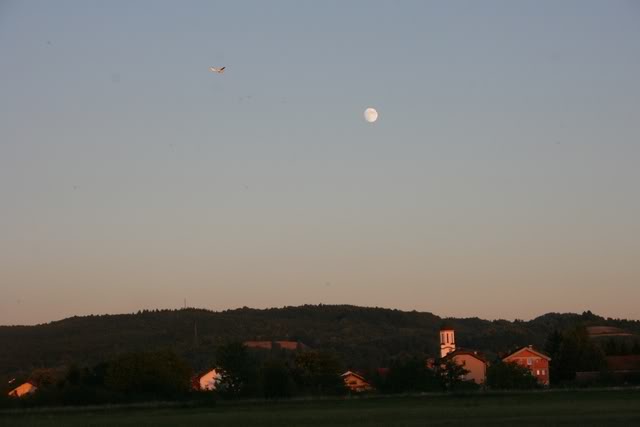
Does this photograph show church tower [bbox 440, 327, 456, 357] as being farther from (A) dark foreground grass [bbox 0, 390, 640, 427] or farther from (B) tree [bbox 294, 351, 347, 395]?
(A) dark foreground grass [bbox 0, 390, 640, 427]

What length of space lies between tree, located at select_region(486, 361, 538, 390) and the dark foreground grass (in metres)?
12.1

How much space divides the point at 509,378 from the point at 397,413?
37070 millimetres

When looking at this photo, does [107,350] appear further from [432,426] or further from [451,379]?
[432,426]

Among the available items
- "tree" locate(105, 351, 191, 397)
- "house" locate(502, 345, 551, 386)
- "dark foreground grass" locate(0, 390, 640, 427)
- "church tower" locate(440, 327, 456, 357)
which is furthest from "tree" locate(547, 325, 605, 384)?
"tree" locate(105, 351, 191, 397)

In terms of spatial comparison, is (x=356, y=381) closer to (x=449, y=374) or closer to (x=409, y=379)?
(x=449, y=374)

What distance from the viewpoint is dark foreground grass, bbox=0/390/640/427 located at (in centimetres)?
4734

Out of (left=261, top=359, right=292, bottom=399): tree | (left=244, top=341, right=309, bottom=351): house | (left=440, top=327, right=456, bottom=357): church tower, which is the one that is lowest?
(left=261, top=359, right=292, bottom=399): tree

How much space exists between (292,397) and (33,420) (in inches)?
1003

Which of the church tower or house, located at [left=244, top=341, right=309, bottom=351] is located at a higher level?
house, located at [left=244, top=341, right=309, bottom=351]

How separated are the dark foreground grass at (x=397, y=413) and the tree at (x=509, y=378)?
1206 cm

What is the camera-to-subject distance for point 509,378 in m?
89.4

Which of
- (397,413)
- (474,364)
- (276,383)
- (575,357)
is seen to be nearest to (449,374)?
(276,383)

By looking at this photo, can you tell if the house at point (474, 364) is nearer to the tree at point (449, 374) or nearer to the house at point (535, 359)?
the house at point (535, 359)

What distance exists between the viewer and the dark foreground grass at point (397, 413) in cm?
4734
